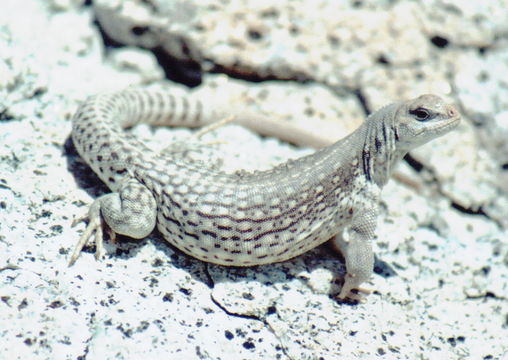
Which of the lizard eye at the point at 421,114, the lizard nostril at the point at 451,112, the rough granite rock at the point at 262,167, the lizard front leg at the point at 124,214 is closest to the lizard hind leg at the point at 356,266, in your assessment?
the rough granite rock at the point at 262,167

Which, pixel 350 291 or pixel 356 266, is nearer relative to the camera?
pixel 356 266

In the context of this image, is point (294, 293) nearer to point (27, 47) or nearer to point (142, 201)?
point (142, 201)

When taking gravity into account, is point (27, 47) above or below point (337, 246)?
above

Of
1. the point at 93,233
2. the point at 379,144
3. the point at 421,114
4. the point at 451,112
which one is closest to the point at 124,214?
the point at 93,233

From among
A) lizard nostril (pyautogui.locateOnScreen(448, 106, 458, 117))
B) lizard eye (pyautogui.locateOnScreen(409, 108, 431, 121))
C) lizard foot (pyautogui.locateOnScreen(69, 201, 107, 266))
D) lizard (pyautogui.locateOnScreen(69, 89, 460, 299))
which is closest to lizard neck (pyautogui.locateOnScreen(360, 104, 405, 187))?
lizard (pyautogui.locateOnScreen(69, 89, 460, 299))

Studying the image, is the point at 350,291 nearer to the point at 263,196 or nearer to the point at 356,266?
the point at 356,266

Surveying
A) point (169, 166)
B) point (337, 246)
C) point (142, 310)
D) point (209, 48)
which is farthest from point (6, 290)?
point (209, 48)

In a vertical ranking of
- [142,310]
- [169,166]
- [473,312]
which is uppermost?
[169,166]
